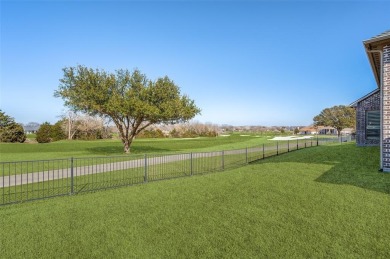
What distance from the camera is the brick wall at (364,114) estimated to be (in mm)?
18062

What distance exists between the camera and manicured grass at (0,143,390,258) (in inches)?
142

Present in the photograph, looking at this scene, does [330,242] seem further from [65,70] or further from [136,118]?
[65,70]

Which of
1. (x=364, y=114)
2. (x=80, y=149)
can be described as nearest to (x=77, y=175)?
(x=80, y=149)

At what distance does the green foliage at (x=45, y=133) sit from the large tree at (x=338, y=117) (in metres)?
61.0

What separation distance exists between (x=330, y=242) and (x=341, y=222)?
35.9 inches

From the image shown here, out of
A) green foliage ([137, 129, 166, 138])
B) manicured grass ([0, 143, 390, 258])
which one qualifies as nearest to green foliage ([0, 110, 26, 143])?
green foliage ([137, 129, 166, 138])

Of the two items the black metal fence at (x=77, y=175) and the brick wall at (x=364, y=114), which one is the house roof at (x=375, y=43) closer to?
the black metal fence at (x=77, y=175)

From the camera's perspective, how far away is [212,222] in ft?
15.3

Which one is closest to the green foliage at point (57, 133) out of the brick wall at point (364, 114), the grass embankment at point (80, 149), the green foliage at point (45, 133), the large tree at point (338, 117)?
the green foliage at point (45, 133)

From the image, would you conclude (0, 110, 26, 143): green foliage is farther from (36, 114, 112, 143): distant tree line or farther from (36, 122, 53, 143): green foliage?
(36, 114, 112, 143): distant tree line

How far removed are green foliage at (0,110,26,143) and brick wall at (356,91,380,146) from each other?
49903mm

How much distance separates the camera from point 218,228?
4.37m

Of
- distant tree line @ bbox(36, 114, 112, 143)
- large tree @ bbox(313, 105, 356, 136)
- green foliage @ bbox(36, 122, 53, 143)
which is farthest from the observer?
large tree @ bbox(313, 105, 356, 136)

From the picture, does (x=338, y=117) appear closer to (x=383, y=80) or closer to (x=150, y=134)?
(x=150, y=134)
